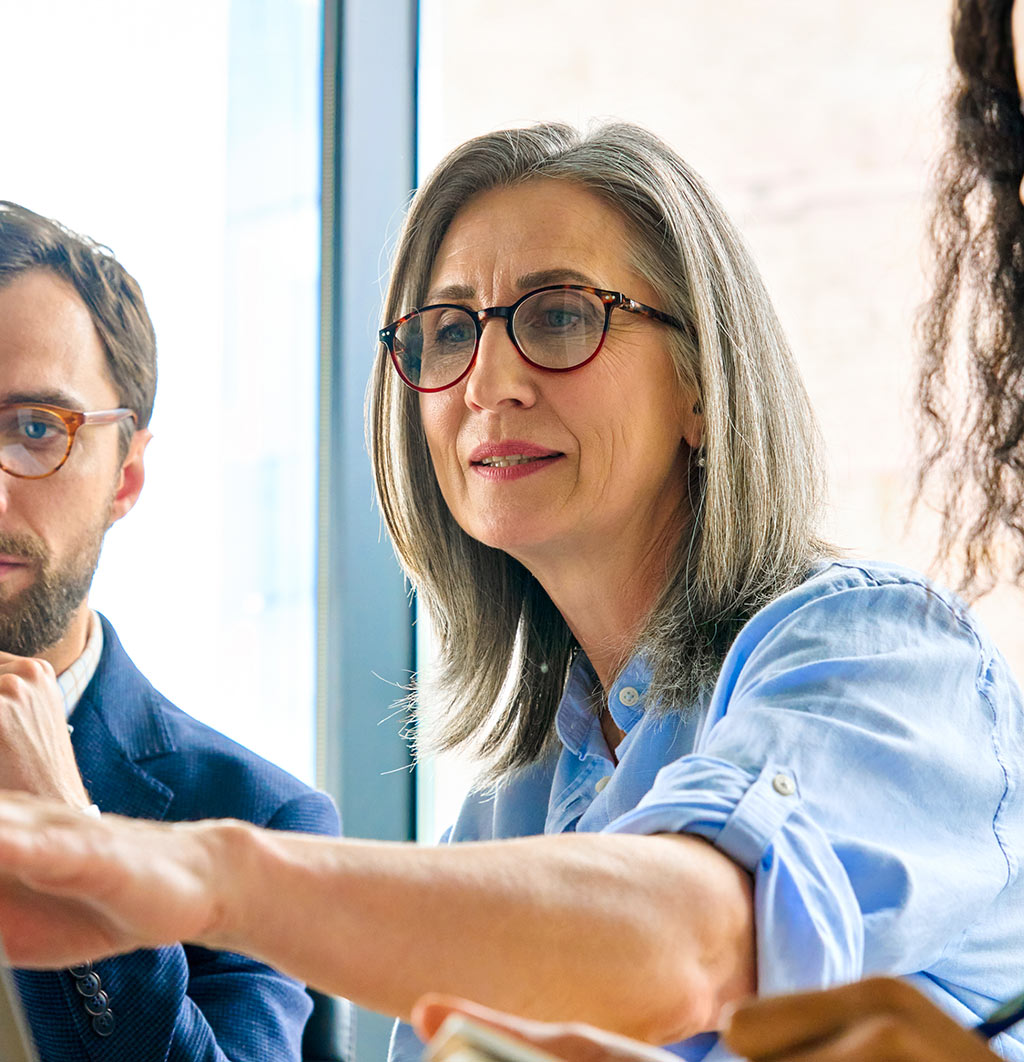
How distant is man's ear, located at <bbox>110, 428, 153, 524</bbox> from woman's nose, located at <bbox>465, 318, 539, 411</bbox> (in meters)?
0.70

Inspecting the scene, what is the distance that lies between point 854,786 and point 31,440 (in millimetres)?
1228

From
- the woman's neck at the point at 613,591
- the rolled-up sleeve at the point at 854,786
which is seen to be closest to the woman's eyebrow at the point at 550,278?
the woman's neck at the point at 613,591

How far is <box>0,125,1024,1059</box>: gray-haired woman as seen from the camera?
0.64 metres

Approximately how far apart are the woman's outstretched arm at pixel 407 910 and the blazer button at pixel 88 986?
0.79 meters

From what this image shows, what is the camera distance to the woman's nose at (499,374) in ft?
4.75

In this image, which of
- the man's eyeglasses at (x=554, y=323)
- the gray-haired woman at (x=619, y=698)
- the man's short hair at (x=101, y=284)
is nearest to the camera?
the gray-haired woman at (x=619, y=698)

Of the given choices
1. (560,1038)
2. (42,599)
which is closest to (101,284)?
(42,599)

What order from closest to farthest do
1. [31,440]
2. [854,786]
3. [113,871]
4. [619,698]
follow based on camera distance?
[113,871], [854,786], [619,698], [31,440]

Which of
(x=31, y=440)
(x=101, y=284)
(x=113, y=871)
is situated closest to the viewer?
(x=113, y=871)

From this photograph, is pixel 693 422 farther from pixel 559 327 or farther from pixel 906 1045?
pixel 906 1045

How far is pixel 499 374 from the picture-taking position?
1452mm

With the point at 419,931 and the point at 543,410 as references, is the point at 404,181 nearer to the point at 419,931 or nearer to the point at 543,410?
the point at 543,410

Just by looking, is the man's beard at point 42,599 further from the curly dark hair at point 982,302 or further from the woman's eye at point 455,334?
the curly dark hair at point 982,302

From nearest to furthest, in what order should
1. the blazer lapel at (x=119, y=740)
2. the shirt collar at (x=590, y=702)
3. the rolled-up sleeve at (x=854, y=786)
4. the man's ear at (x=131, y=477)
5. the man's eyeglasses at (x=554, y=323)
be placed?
the rolled-up sleeve at (x=854, y=786)
the shirt collar at (x=590, y=702)
the man's eyeglasses at (x=554, y=323)
the blazer lapel at (x=119, y=740)
the man's ear at (x=131, y=477)
